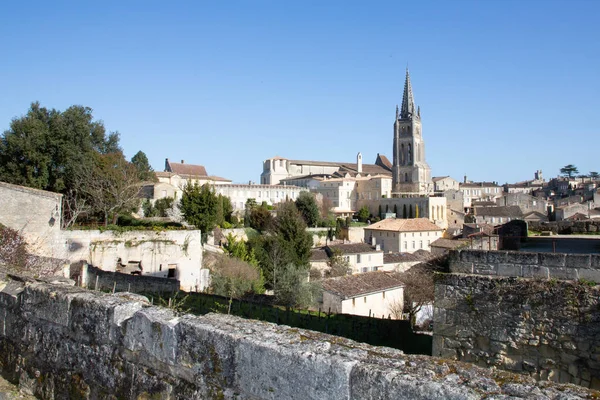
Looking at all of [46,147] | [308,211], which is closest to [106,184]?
[46,147]

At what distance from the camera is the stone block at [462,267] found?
20.8 ft

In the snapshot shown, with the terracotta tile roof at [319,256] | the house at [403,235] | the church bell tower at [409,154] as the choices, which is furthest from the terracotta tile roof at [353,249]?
the church bell tower at [409,154]

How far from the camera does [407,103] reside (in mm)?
122500

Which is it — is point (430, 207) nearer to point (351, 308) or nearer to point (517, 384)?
point (351, 308)

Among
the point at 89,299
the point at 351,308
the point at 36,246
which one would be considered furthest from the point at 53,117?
the point at 89,299

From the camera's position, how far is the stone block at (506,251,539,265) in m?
5.93

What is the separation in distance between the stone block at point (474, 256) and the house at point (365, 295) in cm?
1883

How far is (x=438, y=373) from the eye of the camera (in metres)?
2.36

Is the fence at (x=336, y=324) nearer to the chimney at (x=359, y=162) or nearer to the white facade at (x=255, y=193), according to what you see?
the white facade at (x=255, y=193)

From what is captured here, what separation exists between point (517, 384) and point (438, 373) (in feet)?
1.17

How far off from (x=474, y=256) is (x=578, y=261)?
1204mm

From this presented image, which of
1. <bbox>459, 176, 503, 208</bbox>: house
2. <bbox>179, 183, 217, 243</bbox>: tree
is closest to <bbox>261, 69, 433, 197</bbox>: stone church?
<bbox>459, 176, 503, 208</bbox>: house

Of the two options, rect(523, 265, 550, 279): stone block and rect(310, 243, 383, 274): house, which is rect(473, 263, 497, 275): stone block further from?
rect(310, 243, 383, 274): house

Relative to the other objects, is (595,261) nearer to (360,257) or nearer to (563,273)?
(563,273)
